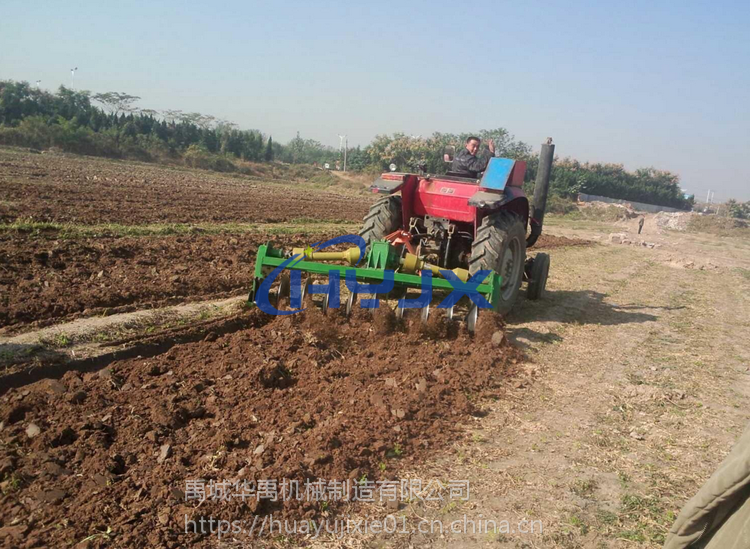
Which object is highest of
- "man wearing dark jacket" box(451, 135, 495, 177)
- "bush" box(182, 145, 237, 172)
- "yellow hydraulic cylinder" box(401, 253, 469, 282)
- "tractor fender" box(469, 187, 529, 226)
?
"man wearing dark jacket" box(451, 135, 495, 177)

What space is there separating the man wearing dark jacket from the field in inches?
70.6

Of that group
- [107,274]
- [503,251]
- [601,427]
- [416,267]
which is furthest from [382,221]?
[601,427]

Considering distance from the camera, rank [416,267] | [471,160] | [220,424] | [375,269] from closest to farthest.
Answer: [220,424] < [375,269] < [416,267] < [471,160]

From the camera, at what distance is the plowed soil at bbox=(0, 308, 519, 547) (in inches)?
113

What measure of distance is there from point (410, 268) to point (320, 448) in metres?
2.86

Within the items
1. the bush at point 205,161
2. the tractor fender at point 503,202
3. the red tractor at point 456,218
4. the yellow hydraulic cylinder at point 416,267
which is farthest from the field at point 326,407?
the bush at point 205,161

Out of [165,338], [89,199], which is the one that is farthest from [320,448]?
[89,199]

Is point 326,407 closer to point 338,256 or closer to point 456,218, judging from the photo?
point 338,256

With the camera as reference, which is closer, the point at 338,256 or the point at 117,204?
the point at 338,256

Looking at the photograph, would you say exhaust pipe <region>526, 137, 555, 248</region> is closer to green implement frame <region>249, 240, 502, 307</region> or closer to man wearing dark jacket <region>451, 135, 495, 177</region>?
man wearing dark jacket <region>451, 135, 495, 177</region>

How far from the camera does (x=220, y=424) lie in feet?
12.3

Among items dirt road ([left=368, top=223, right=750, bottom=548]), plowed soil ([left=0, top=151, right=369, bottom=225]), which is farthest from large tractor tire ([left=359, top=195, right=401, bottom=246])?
plowed soil ([left=0, top=151, right=369, bottom=225])

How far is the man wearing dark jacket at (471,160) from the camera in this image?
709 cm

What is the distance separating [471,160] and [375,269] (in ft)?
7.19
